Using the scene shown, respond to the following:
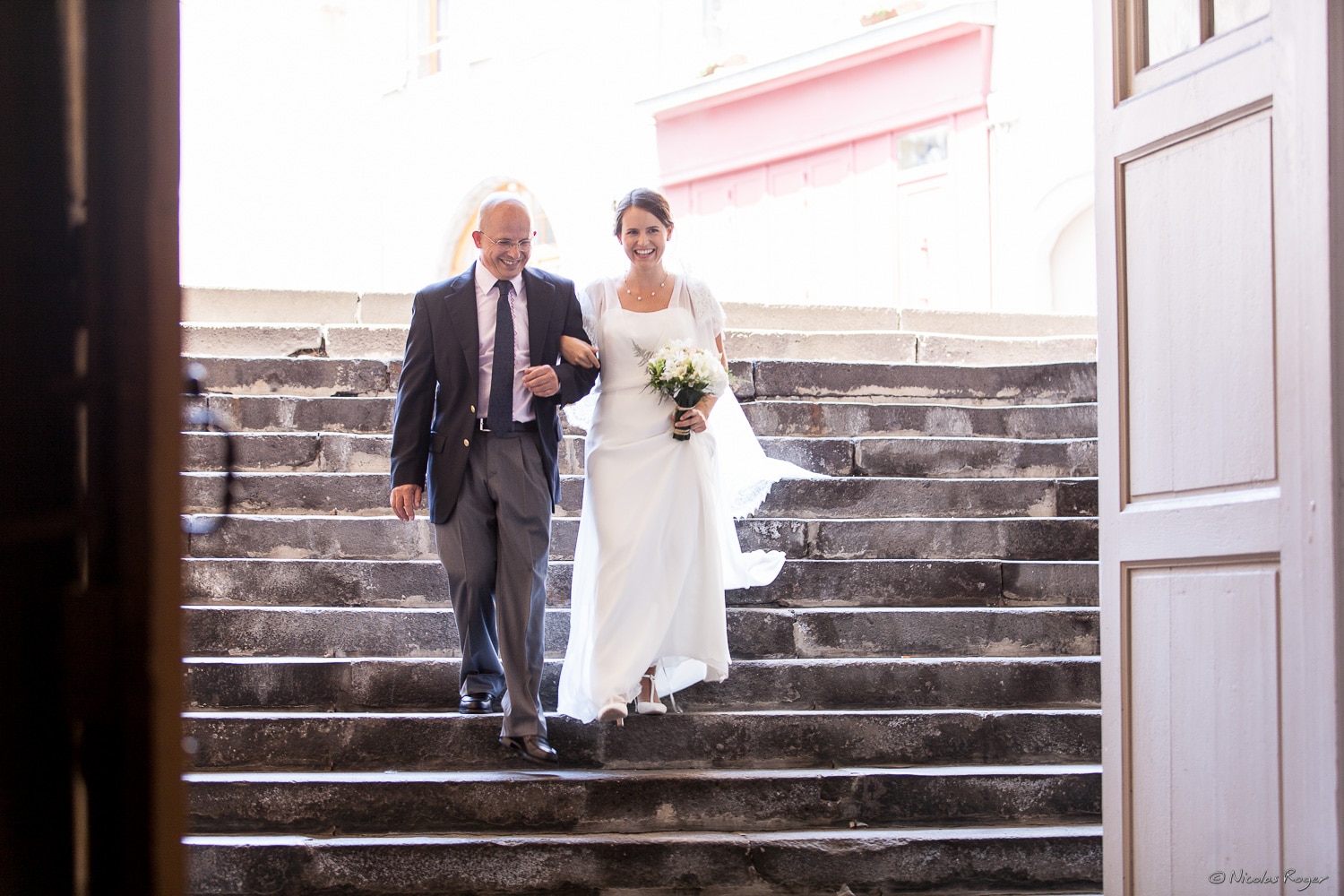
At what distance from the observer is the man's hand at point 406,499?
13.9ft

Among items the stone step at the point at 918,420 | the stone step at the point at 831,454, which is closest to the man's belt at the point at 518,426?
the stone step at the point at 831,454

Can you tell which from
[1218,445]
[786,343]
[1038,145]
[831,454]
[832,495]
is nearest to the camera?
[1218,445]

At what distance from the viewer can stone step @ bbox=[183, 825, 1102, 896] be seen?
144 inches

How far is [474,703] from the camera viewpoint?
4.34 metres

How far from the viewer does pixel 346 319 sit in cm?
832

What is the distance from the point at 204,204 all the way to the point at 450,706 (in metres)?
13.4

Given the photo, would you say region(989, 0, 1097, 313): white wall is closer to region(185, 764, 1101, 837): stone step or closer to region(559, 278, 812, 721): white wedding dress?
region(559, 278, 812, 721): white wedding dress

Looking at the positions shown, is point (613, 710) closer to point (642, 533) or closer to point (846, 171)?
point (642, 533)

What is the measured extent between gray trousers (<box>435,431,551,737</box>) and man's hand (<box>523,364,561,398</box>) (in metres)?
0.17

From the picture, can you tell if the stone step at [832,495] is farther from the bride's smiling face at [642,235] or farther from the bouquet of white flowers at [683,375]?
the bride's smiling face at [642,235]

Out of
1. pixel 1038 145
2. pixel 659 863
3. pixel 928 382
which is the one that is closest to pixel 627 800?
pixel 659 863

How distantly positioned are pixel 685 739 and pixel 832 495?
182 cm

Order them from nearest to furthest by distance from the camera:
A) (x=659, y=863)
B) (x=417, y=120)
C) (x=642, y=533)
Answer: (x=659, y=863), (x=642, y=533), (x=417, y=120)

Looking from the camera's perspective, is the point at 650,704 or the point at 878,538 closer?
the point at 650,704
